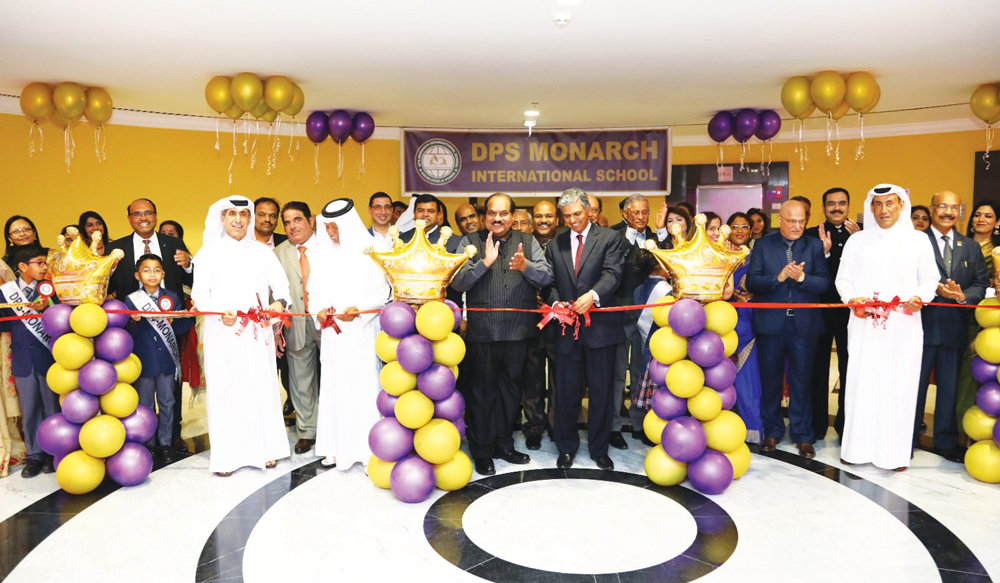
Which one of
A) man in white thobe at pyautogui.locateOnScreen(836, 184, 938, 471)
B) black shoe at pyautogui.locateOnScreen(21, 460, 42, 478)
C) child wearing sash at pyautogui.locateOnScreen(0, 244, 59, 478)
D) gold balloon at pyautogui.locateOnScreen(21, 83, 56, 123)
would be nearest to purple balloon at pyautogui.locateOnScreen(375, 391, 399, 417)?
child wearing sash at pyautogui.locateOnScreen(0, 244, 59, 478)

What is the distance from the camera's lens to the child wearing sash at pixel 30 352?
4.53 meters

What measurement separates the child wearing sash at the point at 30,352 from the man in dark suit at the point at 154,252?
1.58 feet

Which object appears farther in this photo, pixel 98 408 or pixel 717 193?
pixel 717 193

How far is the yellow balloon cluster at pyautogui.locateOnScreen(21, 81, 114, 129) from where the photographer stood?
6.07 meters

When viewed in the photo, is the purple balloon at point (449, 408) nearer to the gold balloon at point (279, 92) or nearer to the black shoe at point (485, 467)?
the black shoe at point (485, 467)

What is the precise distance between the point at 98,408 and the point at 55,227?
4.33m

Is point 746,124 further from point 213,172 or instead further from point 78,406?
point 78,406

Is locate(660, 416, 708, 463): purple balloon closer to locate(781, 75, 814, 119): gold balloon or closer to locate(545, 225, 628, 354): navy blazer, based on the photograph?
locate(545, 225, 628, 354): navy blazer

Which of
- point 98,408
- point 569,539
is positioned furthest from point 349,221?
point 569,539

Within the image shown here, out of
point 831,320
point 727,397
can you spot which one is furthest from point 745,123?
point 727,397

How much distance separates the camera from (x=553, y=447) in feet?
16.4

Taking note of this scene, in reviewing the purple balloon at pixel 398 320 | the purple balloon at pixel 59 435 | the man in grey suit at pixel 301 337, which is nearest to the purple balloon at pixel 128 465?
the purple balloon at pixel 59 435

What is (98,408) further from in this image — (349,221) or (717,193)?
(717,193)

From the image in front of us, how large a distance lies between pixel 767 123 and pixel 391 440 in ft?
19.3
